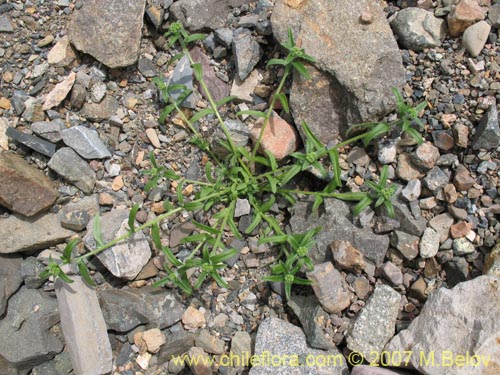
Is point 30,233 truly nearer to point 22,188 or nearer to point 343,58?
point 22,188

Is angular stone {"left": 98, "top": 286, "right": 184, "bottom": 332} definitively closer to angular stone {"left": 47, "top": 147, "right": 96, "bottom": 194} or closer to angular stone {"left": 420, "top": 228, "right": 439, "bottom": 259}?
angular stone {"left": 47, "top": 147, "right": 96, "bottom": 194}

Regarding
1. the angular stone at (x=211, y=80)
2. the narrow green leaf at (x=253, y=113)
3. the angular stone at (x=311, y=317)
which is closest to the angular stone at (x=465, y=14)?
the narrow green leaf at (x=253, y=113)

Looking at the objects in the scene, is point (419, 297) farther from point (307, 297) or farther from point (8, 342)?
point (8, 342)

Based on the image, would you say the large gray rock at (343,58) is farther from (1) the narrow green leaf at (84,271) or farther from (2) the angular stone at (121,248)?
(1) the narrow green leaf at (84,271)

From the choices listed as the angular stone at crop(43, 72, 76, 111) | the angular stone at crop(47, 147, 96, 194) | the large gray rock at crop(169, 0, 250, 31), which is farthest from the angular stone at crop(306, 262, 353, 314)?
the angular stone at crop(43, 72, 76, 111)

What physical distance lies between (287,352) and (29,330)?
1.92 metres

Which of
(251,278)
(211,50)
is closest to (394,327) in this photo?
(251,278)

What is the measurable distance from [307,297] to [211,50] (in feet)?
7.56

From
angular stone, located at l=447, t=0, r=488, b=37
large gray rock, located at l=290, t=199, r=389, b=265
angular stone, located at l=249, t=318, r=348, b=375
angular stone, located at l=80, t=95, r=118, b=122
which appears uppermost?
angular stone, located at l=447, t=0, r=488, b=37

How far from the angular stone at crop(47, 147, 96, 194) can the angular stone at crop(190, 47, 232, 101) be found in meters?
1.19

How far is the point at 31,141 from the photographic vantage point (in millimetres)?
4043

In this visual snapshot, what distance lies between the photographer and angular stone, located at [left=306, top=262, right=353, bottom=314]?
3.67m

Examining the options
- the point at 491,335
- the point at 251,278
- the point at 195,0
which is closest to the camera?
the point at 491,335

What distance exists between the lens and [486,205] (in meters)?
3.79
